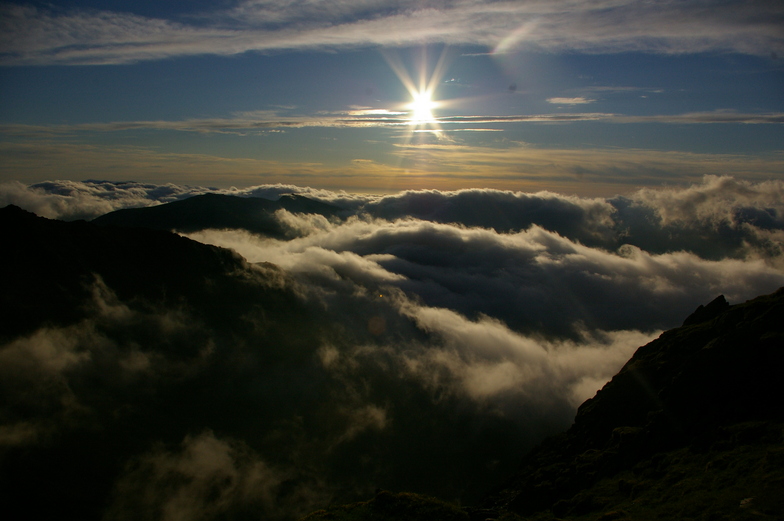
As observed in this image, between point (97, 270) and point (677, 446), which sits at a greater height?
point (97, 270)

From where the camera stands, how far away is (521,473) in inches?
2408

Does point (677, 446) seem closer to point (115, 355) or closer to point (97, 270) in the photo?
point (115, 355)

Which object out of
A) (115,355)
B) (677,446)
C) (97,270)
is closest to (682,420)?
(677,446)

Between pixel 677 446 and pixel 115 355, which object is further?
pixel 115 355

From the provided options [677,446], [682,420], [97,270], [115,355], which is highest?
[97,270]

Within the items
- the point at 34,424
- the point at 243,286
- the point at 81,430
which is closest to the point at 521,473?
the point at 81,430

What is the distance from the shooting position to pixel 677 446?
4122cm

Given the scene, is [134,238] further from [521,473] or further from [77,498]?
[521,473]

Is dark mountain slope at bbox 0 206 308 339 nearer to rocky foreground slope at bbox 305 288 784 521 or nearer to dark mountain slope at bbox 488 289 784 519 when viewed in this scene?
rocky foreground slope at bbox 305 288 784 521

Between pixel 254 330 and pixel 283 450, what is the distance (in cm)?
3706

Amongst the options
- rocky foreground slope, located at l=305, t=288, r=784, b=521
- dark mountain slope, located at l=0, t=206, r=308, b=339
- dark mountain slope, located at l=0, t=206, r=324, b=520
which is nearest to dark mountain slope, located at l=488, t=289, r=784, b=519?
rocky foreground slope, located at l=305, t=288, r=784, b=521

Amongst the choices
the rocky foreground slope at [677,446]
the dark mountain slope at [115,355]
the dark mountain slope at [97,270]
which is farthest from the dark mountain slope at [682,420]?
the dark mountain slope at [97,270]

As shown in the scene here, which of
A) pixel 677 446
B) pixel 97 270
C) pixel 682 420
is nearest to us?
pixel 677 446

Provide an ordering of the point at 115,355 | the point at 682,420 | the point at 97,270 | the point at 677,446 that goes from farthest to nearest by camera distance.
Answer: the point at 97,270, the point at 115,355, the point at 682,420, the point at 677,446
